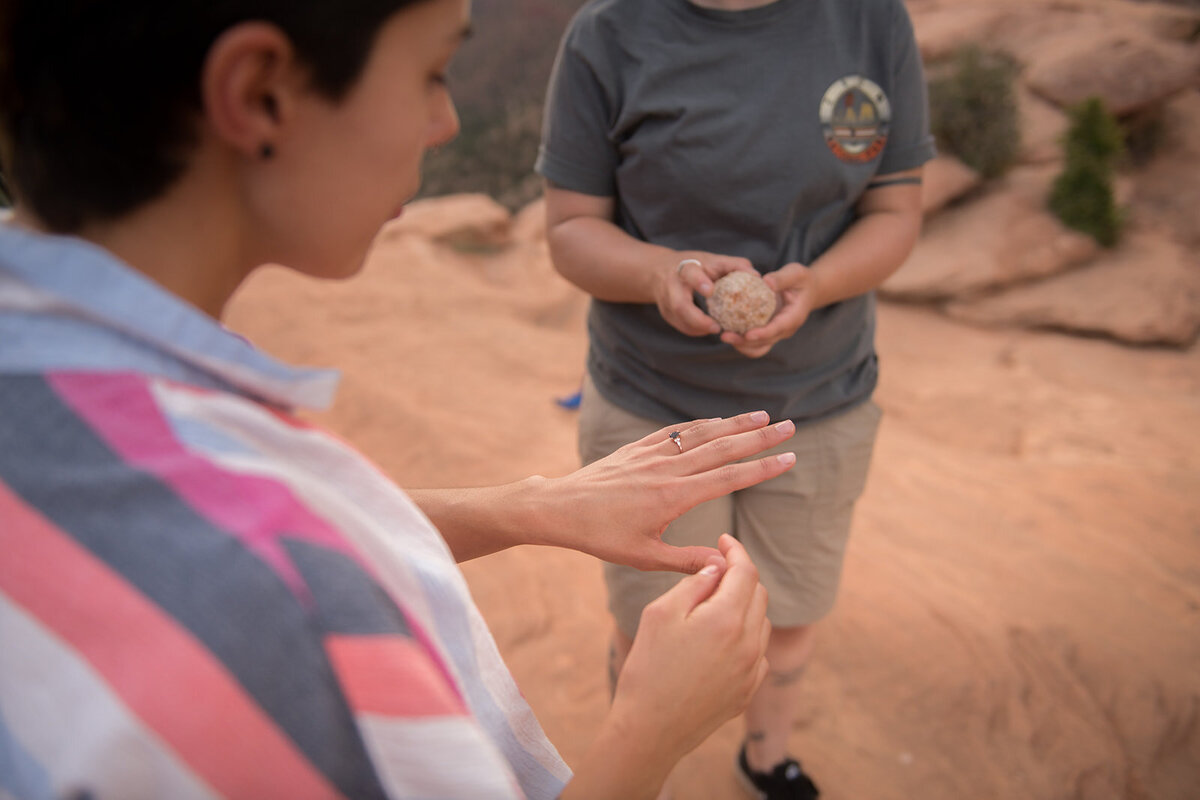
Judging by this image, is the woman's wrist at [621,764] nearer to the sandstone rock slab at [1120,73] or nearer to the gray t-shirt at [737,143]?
the gray t-shirt at [737,143]

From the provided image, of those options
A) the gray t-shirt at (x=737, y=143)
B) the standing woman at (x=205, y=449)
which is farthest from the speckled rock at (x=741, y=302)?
the standing woman at (x=205, y=449)

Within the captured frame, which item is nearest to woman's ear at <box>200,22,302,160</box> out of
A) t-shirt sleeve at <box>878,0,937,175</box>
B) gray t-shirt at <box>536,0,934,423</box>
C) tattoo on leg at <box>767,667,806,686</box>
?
gray t-shirt at <box>536,0,934,423</box>

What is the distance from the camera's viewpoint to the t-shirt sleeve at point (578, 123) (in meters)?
1.79

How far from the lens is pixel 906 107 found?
181 centimetres

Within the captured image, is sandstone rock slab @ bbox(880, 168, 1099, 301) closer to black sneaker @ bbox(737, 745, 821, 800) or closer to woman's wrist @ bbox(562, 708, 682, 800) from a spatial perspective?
black sneaker @ bbox(737, 745, 821, 800)

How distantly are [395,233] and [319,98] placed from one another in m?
7.63

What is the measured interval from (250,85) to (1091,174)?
25.8 feet

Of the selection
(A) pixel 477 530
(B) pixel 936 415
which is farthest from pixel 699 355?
(B) pixel 936 415

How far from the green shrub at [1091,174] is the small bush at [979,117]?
1.90ft

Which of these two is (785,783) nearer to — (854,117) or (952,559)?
(952,559)

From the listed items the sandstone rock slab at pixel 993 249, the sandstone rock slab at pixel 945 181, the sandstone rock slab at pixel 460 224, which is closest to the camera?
the sandstone rock slab at pixel 993 249

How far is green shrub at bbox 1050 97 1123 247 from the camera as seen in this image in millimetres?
6812

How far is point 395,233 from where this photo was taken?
26.4 feet

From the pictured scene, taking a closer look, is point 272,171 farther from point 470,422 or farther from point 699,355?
point 470,422
